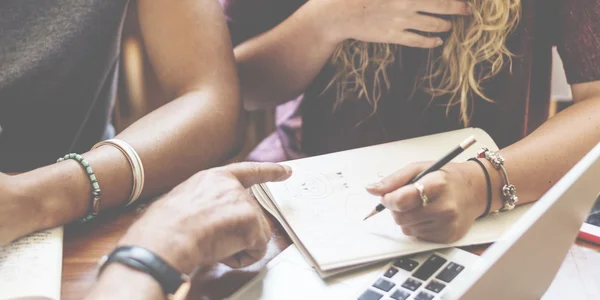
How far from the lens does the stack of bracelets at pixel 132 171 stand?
758mm

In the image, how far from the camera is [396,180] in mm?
708

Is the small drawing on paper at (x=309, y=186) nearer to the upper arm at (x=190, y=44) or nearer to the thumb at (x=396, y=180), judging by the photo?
the thumb at (x=396, y=180)

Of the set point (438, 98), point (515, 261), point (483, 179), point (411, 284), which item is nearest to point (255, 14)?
point (438, 98)

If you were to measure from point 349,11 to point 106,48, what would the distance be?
428mm

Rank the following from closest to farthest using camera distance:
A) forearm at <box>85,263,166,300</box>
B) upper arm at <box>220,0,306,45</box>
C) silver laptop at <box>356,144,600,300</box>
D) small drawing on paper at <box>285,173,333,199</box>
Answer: silver laptop at <box>356,144,600,300</box> < forearm at <box>85,263,166,300</box> < small drawing on paper at <box>285,173,333,199</box> < upper arm at <box>220,0,306,45</box>

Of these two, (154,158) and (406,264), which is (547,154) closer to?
(406,264)

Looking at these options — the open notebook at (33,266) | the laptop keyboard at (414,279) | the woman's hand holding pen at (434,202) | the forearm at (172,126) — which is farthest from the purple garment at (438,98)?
the open notebook at (33,266)

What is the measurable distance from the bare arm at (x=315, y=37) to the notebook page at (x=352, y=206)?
0.18 m

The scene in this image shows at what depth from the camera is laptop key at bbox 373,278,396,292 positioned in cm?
62

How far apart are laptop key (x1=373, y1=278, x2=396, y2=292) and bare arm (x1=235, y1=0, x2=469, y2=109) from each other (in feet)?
1.48

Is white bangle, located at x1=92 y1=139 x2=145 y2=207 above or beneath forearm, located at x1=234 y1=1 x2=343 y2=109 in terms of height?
beneath

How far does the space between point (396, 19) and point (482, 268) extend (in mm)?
591

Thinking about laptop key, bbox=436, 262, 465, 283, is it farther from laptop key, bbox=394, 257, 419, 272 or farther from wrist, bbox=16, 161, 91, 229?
wrist, bbox=16, 161, 91, 229

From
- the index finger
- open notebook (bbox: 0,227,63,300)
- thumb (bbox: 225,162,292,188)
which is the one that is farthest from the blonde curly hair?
open notebook (bbox: 0,227,63,300)
